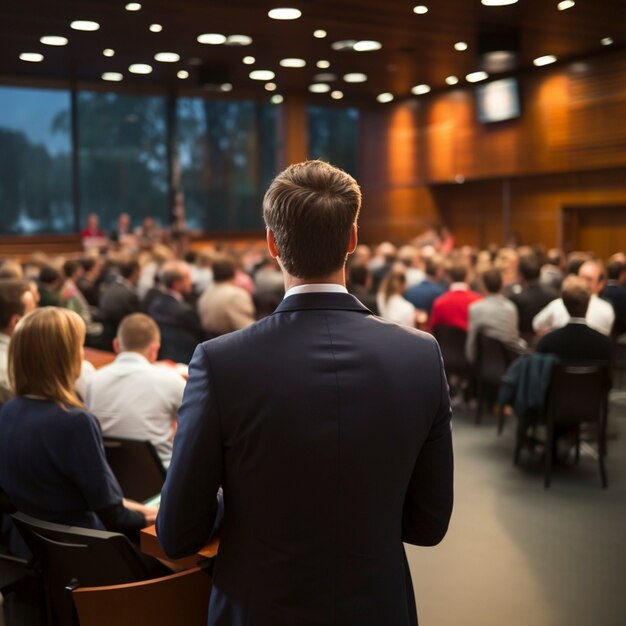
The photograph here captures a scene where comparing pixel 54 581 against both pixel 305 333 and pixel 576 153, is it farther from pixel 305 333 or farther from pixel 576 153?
pixel 576 153

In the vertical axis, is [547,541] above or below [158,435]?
below

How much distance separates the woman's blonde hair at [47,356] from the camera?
2.66m

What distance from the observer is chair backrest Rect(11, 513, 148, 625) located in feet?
7.44

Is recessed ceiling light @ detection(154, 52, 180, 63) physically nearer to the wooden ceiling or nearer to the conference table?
the wooden ceiling

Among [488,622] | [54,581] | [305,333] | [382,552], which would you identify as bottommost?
[488,622]

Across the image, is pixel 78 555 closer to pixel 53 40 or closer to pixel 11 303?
pixel 11 303

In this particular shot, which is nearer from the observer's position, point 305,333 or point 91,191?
point 305,333

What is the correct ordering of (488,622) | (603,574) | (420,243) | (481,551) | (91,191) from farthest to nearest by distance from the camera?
1. (91,191)
2. (420,243)
3. (481,551)
4. (603,574)
5. (488,622)

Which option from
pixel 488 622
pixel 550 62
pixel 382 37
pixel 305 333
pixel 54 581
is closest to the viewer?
pixel 305 333

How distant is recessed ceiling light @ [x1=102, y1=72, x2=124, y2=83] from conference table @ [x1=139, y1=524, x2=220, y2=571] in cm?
1340

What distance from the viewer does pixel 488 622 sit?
3.62 meters

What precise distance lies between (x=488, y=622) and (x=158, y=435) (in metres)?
1.74

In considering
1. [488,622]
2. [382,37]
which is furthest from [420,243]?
[488,622]

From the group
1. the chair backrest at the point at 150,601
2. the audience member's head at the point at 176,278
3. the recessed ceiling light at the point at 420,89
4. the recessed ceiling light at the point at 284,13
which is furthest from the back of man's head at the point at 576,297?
the recessed ceiling light at the point at 420,89
